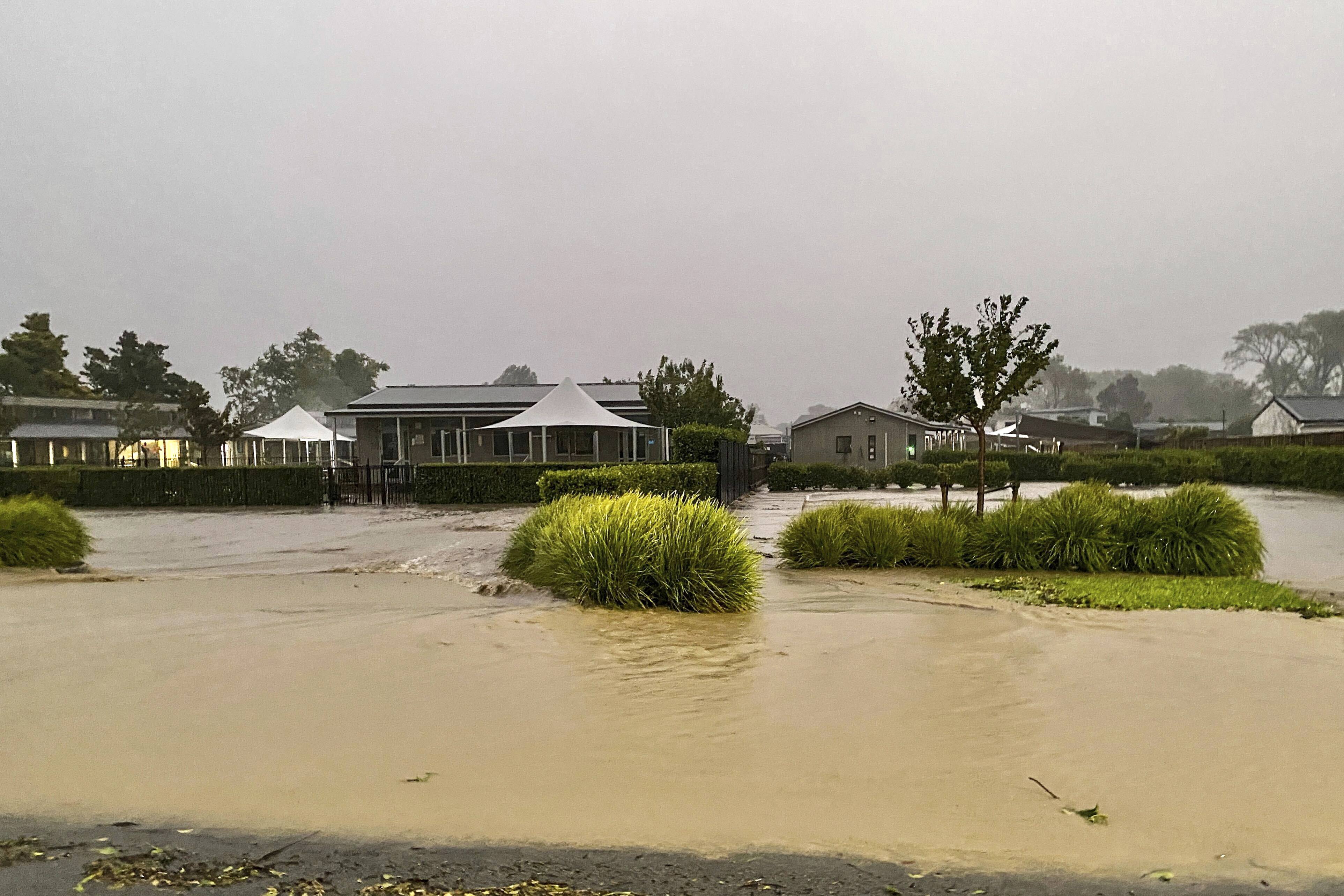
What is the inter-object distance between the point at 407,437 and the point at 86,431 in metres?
27.3

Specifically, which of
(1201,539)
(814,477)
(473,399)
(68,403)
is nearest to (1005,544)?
(1201,539)

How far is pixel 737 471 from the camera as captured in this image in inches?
994

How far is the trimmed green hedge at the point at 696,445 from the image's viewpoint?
65.8ft

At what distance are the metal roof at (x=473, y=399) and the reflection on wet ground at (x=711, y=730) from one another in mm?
27554

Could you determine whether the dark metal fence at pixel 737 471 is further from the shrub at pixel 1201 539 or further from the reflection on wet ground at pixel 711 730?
the reflection on wet ground at pixel 711 730

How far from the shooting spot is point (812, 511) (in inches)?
532

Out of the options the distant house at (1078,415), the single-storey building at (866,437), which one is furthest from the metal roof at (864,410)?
the distant house at (1078,415)

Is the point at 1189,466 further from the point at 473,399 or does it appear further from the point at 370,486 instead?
the point at 370,486

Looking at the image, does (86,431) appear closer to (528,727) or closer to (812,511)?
(812,511)

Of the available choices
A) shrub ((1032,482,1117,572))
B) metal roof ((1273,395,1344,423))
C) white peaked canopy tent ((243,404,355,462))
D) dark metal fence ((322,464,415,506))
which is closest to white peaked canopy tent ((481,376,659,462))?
dark metal fence ((322,464,415,506))

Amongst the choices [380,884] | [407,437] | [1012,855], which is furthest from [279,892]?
[407,437]

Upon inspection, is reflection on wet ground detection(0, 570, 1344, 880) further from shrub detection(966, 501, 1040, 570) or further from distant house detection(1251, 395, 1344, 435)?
distant house detection(1251, 395, 1344, 435)

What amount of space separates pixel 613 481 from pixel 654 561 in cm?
559

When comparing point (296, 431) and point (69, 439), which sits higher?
point (69, 439)
